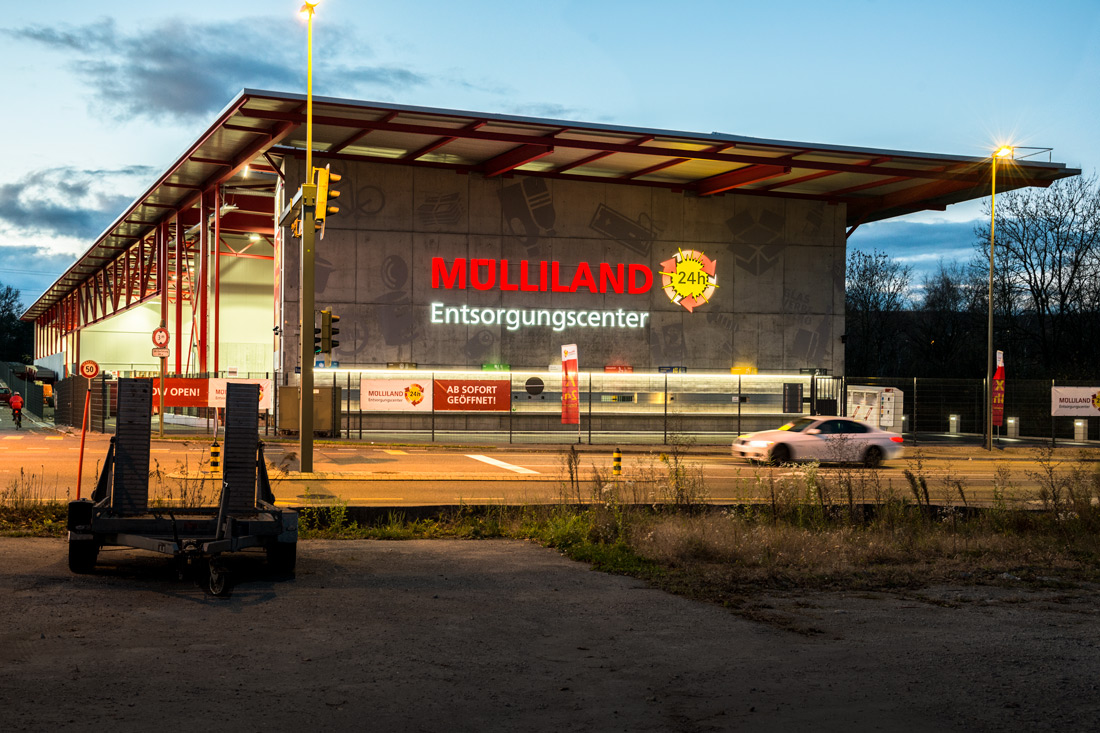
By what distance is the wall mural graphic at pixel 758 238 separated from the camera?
4325cm

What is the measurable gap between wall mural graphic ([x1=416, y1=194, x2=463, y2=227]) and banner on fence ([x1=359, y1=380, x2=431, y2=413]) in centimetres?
914

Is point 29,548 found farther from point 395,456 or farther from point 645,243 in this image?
point 645,243

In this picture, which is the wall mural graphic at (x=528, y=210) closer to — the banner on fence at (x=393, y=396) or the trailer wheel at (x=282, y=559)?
the banner on fence at (x=393, y=396)

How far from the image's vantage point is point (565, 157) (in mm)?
38188

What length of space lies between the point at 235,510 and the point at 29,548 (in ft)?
7.83

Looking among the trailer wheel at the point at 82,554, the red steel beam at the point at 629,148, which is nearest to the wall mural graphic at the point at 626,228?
the red steel beam at the point at 629,148

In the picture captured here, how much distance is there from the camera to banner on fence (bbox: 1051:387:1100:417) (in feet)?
115

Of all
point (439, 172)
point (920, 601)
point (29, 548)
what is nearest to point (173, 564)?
point (29, 548)

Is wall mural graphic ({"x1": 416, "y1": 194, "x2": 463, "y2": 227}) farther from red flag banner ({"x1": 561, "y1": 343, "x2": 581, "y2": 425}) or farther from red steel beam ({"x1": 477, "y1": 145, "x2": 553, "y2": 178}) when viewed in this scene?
red flag banner ({"x1": 561, "y1": 343, "x2": 581, "y2": 425})

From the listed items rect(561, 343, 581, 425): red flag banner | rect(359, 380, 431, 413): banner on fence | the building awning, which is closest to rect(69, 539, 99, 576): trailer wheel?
rect(359, 380, 431, 413): banner on fence

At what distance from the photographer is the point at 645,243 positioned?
4200 centimetres

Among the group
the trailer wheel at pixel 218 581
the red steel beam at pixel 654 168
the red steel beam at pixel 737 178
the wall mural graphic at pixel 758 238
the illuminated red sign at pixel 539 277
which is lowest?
the trailer wheel at pixel 218 581

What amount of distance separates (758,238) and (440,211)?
13.4 metres

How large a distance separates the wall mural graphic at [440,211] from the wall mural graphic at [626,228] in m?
5.40
